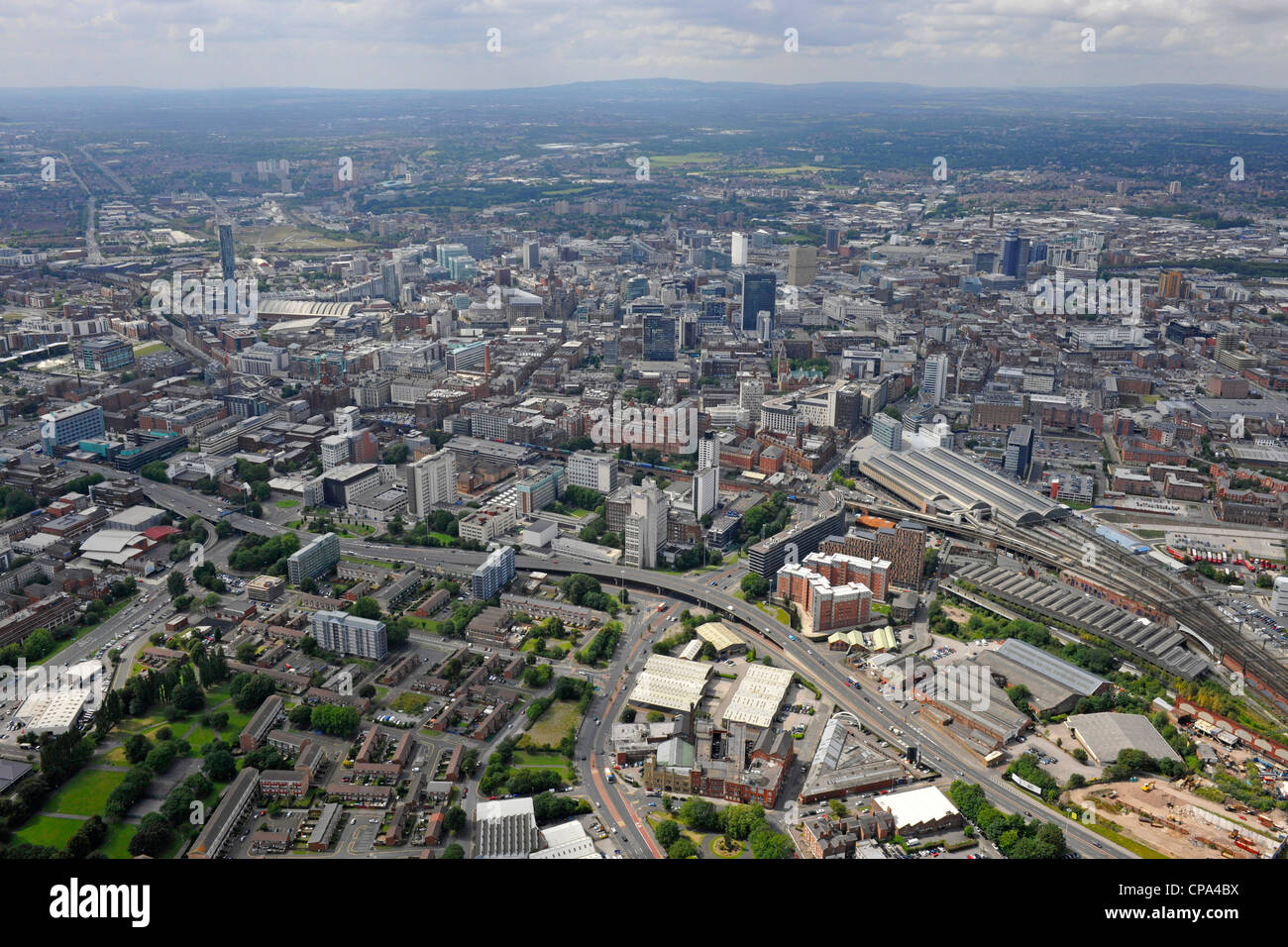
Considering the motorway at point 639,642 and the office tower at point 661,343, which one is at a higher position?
the office tower at point 661,343

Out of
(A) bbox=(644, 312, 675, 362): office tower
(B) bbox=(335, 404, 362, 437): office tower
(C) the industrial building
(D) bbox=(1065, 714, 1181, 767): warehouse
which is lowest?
(D) bbox=(1065, 714, 1181, 767): warehouse

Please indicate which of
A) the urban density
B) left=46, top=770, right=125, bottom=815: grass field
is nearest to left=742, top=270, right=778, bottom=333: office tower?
the urban density

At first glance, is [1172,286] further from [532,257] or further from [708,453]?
[532,257]

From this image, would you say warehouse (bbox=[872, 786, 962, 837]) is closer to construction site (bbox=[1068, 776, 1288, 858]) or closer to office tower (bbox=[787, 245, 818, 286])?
construction site (bbox=[1068, 776, 1288, 858])

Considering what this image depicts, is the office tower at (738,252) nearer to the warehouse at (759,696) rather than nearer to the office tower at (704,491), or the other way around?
the office tower at (704,491)
